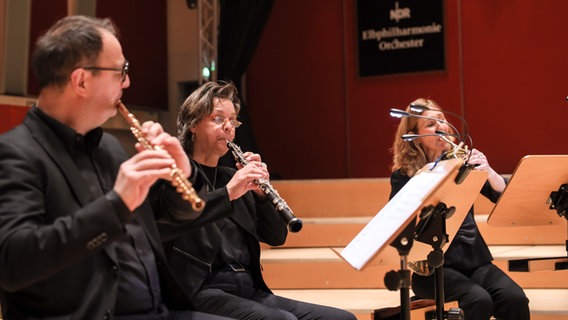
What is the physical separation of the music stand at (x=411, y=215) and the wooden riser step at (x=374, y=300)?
3.11 feet

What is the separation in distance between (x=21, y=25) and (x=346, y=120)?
2963mm

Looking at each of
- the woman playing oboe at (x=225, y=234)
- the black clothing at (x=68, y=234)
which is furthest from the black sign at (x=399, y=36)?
the black clothing at (x=68, y=234)

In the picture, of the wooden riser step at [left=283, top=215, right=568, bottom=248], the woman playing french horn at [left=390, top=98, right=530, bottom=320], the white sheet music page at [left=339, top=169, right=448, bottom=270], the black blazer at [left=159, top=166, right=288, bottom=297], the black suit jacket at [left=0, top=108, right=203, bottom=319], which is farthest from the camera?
the wooden riser step at [left=283, top=215, right=568, bottom=248]

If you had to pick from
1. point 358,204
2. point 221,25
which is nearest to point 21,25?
point 221,25

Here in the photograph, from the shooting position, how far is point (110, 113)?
71.9 inches

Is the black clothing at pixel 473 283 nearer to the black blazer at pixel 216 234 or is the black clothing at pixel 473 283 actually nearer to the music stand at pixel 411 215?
the music stand at pixel 411 215

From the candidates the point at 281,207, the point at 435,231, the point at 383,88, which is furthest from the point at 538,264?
the point at 383,88

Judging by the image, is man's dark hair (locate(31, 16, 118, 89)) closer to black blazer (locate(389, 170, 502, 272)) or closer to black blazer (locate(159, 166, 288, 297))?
black blazer (locate(159, 166, 288, 297))

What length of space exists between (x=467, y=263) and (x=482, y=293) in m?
0.22

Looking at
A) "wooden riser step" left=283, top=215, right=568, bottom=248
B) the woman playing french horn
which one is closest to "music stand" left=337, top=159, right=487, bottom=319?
the woman playing french horn

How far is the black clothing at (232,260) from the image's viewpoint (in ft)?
7.93

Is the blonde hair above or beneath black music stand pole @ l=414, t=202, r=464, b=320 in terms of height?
above

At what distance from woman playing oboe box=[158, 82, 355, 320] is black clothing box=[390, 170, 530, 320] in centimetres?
76

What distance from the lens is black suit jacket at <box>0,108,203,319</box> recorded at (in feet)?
5.08
